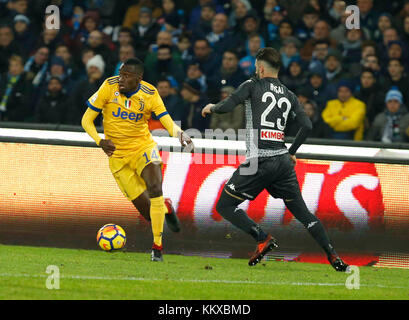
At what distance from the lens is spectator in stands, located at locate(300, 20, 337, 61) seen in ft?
49.9

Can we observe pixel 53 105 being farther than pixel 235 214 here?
Yes

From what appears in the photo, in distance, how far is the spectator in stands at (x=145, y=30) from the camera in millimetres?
16312

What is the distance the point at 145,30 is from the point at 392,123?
200 inches

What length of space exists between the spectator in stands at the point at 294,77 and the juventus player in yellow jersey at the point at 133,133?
408cm

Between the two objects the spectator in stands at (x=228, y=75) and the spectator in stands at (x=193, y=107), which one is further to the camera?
the spectator in stands at (x=228, y=75)

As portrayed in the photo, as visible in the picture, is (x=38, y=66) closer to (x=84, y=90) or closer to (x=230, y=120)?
(x=84, y=90)

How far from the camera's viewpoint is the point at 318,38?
15266mm

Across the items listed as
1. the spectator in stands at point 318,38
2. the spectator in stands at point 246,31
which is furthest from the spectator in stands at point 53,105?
the spectator in stands at point 318,38

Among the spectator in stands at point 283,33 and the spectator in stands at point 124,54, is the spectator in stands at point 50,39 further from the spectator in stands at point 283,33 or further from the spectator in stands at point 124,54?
the spectator in stands at point 283,33

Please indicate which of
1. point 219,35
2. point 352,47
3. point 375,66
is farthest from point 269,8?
point 375,66

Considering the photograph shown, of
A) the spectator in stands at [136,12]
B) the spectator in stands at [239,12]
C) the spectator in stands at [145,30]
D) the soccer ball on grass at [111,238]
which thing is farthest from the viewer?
the spectator in stands at [136,12]

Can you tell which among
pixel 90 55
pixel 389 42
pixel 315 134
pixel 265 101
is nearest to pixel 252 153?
pixel 265 101
